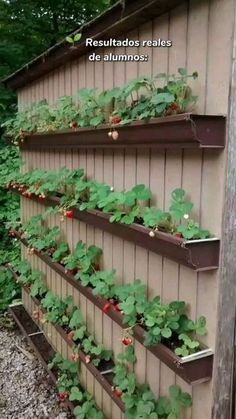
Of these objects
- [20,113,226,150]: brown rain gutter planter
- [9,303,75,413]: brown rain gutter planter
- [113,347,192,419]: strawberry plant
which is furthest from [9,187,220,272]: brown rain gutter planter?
[9,303,75,413]: brown rain gutter planter

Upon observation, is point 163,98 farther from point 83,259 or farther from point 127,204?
point 83,259

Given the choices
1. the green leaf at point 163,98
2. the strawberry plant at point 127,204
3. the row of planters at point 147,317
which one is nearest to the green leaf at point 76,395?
the row of planters at point 147,317

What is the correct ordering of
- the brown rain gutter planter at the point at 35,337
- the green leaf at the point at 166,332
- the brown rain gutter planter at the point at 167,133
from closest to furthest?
the brown rain gutter planter at the point at 167,133
the green leaf at the point at 166,332
the brown rain gutter planter at the point at 35,337

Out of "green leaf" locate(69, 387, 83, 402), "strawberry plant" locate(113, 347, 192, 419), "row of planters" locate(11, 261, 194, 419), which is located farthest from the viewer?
"green leaf" locate(69, 387, 83, 402)

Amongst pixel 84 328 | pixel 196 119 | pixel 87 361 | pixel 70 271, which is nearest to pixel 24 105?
pixel 70 271

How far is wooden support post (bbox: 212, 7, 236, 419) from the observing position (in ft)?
4.40

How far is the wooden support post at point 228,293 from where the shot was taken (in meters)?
1.34

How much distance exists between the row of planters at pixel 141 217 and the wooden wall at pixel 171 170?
0.06 metres

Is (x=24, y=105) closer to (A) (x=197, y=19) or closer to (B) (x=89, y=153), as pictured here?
(B) (x=89, y=153)

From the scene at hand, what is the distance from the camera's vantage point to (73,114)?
2.27m

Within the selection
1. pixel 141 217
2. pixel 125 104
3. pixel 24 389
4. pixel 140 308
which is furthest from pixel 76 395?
pixel 125 104

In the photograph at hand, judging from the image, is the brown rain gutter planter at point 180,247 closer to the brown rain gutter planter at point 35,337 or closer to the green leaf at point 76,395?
the green leaf at point 76,395

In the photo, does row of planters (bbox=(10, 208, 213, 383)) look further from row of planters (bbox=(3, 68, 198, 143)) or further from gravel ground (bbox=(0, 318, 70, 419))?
gravel ground (bbox=(0, 318, 70, 419))

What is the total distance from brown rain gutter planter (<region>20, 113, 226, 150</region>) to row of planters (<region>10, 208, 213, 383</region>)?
67 centimetres
